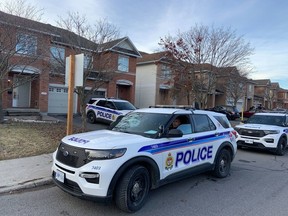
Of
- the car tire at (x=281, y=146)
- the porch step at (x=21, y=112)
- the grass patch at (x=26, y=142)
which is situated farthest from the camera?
the porch step at (x=21, y=112)

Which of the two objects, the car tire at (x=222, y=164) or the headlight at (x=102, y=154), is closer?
the headlight at (x=102, y=154)

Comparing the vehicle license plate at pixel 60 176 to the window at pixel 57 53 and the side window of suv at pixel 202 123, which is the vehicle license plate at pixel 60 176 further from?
the window at pixel 57 53

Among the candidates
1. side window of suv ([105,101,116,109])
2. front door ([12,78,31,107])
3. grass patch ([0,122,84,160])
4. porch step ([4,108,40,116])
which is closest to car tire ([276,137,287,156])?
grass patch ([0,122,84,160])

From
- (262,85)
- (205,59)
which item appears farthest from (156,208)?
(262,85)

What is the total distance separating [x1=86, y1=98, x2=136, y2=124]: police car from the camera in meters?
14.9

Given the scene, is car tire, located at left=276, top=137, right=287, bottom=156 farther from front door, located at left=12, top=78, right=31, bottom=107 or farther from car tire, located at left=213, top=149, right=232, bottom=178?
front door, located at left=12, top=78, right=31, bottom=107

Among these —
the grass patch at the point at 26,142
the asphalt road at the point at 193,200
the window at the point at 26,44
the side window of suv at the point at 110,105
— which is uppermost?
the window at the point at 26,44

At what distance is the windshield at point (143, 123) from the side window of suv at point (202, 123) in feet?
2.84

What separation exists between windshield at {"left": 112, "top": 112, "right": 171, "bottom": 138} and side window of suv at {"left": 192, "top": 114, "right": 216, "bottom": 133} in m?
0.87

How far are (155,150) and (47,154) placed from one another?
14.2 feet

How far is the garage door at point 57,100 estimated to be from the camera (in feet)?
66.1

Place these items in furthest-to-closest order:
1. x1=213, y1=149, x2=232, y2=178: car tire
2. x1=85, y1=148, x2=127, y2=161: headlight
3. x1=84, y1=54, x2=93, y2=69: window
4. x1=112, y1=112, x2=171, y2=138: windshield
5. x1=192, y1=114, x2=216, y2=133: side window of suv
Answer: x1=84, y1=54, x2=93, y2=69: window, x1=213, y1=149, x2=232, y2=178: car tire, x1=192, y1=114, x2=216, y2=133: side window of suv, x1=112, y1=112, x2=171, y2=138: windshield, x1=85, y1=148, x2=127, y2=161: headlight

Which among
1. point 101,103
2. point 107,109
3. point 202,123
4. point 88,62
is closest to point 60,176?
point 202,123

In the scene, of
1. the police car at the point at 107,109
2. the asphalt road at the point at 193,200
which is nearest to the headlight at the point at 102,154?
the asphalt road at the point at 193,200
